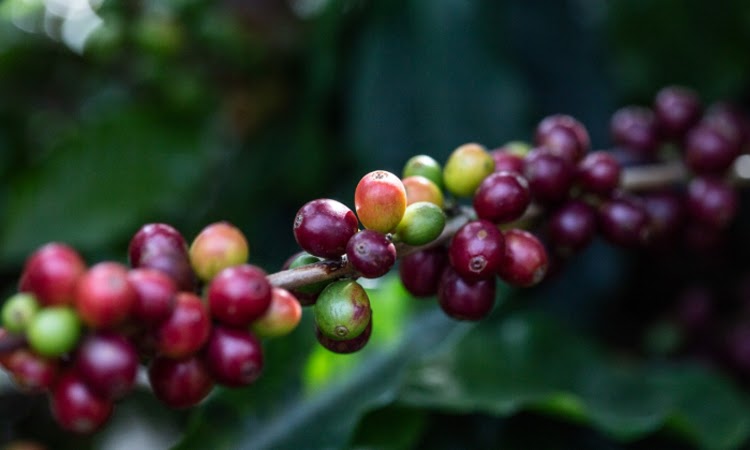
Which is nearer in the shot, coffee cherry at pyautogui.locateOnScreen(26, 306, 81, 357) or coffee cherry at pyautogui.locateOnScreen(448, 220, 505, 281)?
coffee cherry at pyautogui.locateOnScreen(26, 306, 81, 357)

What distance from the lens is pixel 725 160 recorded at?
3.37 feet

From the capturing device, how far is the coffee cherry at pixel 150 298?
0.57m

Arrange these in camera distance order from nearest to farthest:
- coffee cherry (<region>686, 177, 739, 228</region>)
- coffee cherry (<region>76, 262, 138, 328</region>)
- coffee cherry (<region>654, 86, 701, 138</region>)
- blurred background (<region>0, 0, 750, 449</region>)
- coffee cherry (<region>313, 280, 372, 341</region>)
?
coffee cherry (<region>76, 262, 138, 328</region>)
coffee cherry (<region>313, 280, 372, 341</region>)
coffee cherry (<region>686, 177, 739, 228</region>)
coffee cherry (<region>654, 86, 701, 138</region>)
blurred background (<region>0, 0, 750, 449</region>)

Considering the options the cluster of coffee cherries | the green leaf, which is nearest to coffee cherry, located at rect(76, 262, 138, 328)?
the cluster of coffee cherries

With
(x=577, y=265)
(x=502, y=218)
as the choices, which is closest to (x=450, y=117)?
(x=577, y=265)

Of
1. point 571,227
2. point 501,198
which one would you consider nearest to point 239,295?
point 501,198

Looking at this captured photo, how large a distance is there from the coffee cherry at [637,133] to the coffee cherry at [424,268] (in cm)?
47

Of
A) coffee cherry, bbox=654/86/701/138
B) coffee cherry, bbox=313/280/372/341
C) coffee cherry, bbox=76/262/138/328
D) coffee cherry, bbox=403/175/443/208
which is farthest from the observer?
coffee cherry, bbox=654/86/701/138

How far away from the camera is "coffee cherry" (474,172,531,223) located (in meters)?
0.73

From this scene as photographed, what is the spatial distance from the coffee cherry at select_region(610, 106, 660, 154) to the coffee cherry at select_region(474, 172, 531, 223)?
0.43 meters

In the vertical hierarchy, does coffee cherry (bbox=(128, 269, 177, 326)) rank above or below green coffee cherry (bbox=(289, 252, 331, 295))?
below

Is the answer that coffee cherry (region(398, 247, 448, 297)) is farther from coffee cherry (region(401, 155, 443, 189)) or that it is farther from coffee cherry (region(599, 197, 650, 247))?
coffee cherry (region(599, 197, 650, 247))

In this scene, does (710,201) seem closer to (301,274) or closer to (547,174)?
(547,174)

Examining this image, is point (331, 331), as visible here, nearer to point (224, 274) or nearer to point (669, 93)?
point (224, 274)
